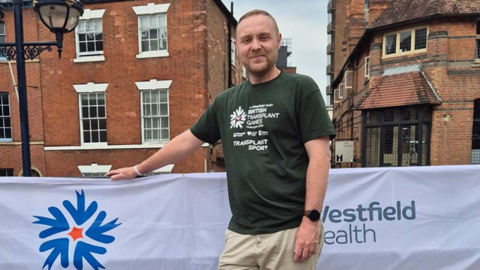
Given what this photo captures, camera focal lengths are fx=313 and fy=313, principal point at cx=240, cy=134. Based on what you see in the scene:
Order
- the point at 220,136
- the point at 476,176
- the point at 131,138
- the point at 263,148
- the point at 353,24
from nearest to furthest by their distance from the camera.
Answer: the point at 263,148, the point at 220,136, the point at 476,176, the point at 131,138, the point at 353,24

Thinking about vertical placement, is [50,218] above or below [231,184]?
below

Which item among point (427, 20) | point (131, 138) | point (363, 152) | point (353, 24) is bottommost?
point (363, 152)

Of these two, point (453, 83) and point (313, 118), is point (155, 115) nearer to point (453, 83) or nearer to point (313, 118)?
point (313, 118)

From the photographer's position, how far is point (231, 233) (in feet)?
6.29

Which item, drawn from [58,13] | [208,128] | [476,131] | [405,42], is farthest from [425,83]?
[208,128]

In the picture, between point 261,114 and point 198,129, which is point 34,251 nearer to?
point 198,129

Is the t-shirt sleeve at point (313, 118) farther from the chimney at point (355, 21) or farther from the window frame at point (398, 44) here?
the chimney at point (355, 21)

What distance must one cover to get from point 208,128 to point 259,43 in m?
0.71

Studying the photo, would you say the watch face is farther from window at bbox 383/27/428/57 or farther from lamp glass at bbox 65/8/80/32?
window at bbox 383/27/428/57

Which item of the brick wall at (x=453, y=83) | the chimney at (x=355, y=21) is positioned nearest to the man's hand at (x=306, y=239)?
the brick wall at (x=453, y=83)

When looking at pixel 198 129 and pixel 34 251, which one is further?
pixel 34 251

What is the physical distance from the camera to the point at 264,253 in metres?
1.75

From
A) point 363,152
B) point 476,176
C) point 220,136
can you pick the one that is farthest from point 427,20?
point 220,136

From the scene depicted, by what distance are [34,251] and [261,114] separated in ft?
9.25
